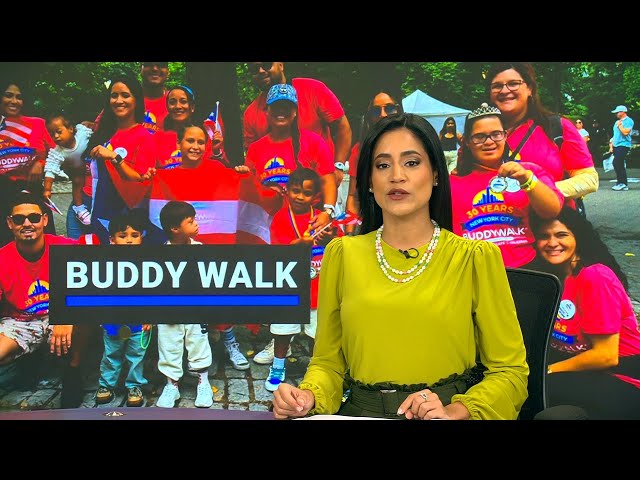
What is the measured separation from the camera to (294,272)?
3.79 meters

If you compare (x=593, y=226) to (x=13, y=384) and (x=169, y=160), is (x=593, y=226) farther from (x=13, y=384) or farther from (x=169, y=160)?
(x=13, y=384)

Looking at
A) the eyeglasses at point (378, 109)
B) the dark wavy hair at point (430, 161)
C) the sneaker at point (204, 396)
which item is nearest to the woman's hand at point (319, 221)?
the eyeglasses at point (378, 109)

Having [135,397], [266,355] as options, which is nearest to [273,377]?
[266,355]

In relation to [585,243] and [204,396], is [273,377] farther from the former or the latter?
[585,243]

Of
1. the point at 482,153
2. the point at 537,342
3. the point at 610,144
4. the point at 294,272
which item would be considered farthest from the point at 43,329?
the point at 610,144

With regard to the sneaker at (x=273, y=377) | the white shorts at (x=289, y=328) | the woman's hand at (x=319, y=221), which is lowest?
the sneaker at (x=273, y=377)

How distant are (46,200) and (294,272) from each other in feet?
4.51

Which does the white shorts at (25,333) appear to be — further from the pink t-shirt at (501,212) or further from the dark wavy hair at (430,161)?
the dark wavy hair at (430,161)

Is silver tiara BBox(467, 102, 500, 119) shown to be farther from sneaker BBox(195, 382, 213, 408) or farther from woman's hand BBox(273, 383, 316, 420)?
woman's hand BBox(273, 383, 316, 420)

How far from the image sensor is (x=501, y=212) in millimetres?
3768

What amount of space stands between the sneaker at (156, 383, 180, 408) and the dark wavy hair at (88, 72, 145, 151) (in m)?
1.34

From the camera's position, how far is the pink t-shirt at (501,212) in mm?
3762

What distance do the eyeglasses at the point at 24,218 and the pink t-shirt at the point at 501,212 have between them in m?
2.20

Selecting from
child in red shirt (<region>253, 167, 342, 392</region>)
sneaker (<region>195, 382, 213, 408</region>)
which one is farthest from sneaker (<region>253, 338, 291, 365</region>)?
sneaker (<region>195, 382, 213, 408</region>)
